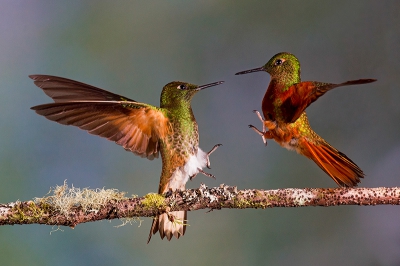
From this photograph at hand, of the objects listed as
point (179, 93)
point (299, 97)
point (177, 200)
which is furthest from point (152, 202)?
point (299, 97)

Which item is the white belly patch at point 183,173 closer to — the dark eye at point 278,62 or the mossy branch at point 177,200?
the mossy branch at point 177,200

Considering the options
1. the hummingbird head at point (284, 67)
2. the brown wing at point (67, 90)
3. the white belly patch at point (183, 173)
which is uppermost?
the hummingbird head at point (284, 67)

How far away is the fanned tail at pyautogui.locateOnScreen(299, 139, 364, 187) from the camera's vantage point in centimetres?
106

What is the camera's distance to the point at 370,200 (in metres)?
1.00

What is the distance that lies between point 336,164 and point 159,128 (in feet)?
1.55

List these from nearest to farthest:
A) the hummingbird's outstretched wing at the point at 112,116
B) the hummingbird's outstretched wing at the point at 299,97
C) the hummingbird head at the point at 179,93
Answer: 1. the hummingbird's outstretched wing at the point at 299,97
2. the hummingbird's outstretched wing at the point at 112,116
3. the hummingbird head at the point at 179,93

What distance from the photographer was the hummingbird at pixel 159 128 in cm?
108

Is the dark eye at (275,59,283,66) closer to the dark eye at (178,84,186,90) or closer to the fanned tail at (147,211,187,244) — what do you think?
the dark eye at (178,84,186,90)

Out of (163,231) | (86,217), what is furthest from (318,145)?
(86,217)

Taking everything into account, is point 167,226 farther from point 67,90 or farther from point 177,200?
point 67,90

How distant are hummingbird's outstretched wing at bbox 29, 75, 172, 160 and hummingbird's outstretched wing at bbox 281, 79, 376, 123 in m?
0.32

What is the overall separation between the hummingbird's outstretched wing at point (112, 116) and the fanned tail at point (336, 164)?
39 centimetres

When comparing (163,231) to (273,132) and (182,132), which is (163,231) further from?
(273,132)

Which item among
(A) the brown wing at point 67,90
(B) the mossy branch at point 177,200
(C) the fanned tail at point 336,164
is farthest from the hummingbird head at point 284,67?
(A) the brown wing at point 67,90
